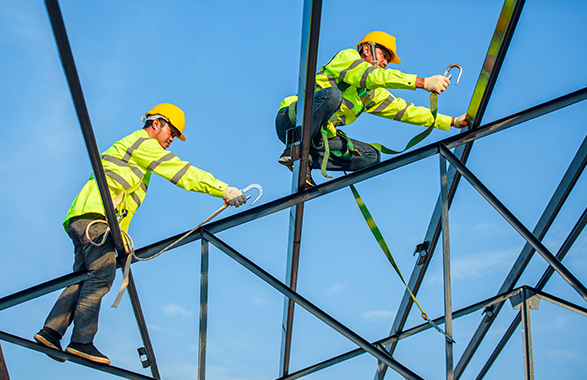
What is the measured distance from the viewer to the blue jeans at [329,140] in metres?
4.70

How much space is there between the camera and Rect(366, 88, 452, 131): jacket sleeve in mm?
5664

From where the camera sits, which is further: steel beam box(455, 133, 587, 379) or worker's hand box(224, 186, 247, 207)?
steel beam box(455, 133, 587, 379)

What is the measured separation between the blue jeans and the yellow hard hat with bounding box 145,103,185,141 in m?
0.86

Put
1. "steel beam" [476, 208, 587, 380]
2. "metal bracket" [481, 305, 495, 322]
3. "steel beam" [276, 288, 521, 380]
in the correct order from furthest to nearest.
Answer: "metal bracket" [481, 305, 495, 322]
"steel beam" [276, 288, 521, 380]
"steel beam" [476, 208, 587, 380]

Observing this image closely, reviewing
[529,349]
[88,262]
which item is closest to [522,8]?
[529,349]

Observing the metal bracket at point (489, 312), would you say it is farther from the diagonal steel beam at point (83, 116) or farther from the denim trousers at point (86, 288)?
the denim trousers at point (86, 288)

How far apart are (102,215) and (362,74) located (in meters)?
2.41

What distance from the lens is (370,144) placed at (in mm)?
5664

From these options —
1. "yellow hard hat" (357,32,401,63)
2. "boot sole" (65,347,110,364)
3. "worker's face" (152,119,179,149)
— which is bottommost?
"boot sole" (65,347,110,364)

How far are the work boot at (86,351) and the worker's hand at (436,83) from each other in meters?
3.31

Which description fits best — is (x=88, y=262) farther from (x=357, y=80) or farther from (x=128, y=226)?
(x=357, y=80)

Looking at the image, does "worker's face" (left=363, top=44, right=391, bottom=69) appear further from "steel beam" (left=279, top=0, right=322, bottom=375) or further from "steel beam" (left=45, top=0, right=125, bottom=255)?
"steel beam" (left=45, top=0, right=125, bottom=255)

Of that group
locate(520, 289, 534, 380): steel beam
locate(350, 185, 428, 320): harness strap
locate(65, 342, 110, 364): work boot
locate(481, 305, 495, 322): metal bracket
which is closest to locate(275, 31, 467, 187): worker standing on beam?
locate(350, 185, 428, 320): harness strap

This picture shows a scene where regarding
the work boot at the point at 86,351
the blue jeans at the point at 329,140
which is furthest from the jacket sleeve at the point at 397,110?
the work boot at the point at 86,351
